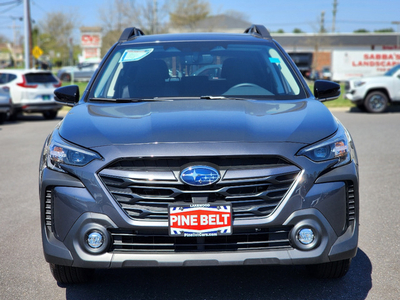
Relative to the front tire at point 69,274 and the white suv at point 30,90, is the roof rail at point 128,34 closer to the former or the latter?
the front tire at point 69,274

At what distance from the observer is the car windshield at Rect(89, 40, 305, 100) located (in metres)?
4.05

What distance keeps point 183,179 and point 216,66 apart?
1780 mm

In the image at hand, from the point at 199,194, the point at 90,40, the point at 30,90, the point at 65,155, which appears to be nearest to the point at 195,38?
the point at 65,155

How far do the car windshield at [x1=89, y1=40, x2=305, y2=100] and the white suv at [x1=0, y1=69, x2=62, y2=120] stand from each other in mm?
12386

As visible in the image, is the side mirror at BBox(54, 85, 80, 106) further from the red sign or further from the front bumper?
the red sign

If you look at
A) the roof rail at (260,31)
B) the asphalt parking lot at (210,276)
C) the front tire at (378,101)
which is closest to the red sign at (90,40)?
the front tire at (378,101)

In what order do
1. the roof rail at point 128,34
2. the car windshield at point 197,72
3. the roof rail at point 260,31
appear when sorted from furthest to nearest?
the roof rail at point 260,31
the roof rail at point 128,34
the car windshield at point 197,72

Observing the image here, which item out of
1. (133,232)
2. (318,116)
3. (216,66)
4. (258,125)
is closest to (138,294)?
(133,232)

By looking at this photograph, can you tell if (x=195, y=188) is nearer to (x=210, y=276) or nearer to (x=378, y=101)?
(x=210, y=276)

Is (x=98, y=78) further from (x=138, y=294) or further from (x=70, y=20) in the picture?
(x=70, y=20)

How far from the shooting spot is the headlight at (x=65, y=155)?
2.92 meters

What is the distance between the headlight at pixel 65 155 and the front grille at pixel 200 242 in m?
0.42

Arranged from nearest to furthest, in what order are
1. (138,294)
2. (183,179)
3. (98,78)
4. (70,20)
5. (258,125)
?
(183,179), (258,125), (138,294), (98,78), (70,20)

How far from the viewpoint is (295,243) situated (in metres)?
2.90
